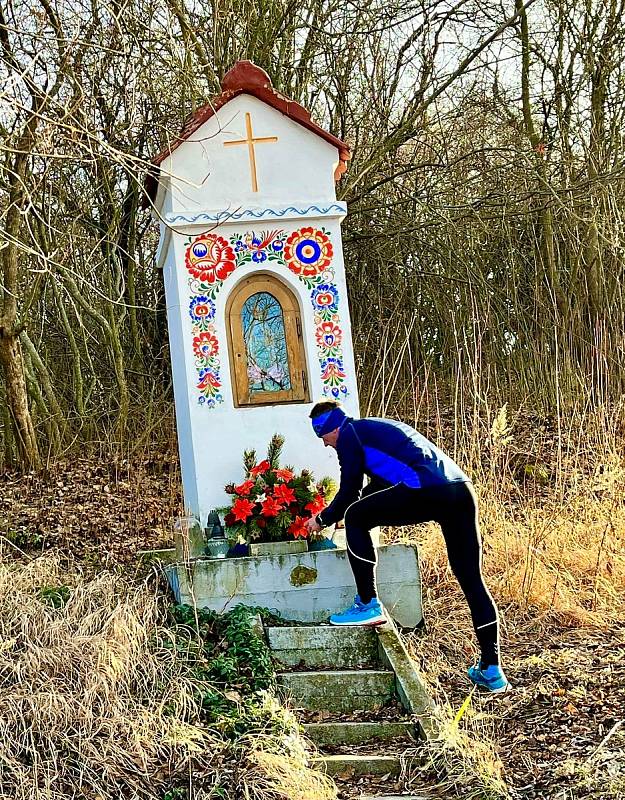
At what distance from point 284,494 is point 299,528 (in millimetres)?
238

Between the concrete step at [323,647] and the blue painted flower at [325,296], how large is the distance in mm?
2247

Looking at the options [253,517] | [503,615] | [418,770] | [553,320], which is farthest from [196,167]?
[553,320]

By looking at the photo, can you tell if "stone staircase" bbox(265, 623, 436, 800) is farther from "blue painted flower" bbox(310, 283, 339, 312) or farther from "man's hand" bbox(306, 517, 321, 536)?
"blue painted flower" bbox(310, 283, 339, 312)

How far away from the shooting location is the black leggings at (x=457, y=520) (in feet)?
17.4

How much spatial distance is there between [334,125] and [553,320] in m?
3.50

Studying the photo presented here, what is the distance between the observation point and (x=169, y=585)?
21.4 feet

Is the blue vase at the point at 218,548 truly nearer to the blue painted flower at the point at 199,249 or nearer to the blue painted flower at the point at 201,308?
the blue painted flower at the point at 201,308

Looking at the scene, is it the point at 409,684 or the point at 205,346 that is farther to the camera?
the point at 205,346

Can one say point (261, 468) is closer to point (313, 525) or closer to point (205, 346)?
point (313, 525)

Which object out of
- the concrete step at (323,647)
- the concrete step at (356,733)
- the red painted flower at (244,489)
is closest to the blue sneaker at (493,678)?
the concrete step at (323,647)

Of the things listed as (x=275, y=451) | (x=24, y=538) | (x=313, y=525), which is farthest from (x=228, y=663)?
(x=24, y=538)

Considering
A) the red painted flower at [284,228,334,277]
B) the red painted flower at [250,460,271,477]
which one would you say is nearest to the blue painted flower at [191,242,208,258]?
the red painted flower at [284,228,334,277]

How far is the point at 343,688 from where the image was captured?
5.34 metres

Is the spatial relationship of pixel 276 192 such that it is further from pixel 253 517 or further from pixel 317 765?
pixel 317 765
